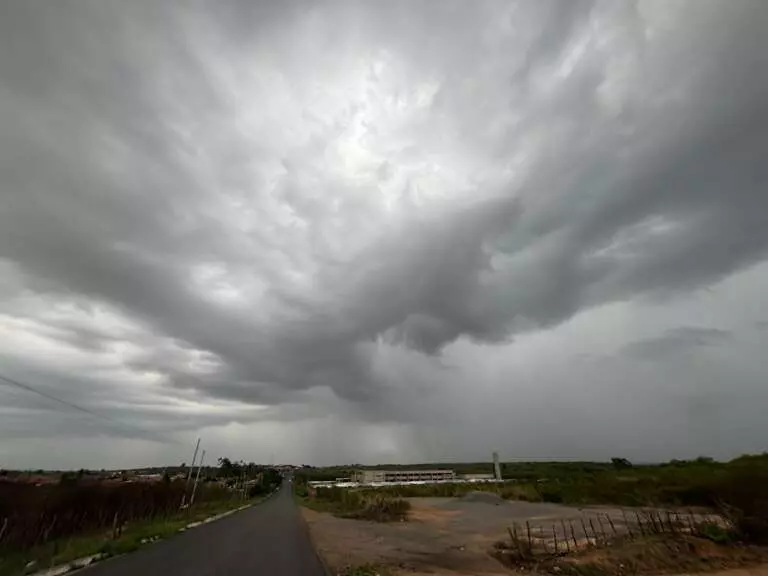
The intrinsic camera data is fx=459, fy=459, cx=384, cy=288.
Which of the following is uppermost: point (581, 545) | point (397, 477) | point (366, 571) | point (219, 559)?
point (397, 477)

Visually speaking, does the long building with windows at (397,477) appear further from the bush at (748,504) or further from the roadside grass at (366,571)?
the roadside grass at (366,571)

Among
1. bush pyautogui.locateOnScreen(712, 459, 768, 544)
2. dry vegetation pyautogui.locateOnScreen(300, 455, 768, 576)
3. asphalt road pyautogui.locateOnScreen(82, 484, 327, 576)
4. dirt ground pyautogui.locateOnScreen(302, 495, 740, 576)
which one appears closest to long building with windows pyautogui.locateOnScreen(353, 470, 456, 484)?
dirt ground pyautogui.locateOnScreen(302, 495, 740, 576)

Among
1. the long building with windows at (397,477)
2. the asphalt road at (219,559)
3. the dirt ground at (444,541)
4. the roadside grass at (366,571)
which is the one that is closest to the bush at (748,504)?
the dirt ground at (444,541)

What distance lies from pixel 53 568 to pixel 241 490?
109824 mm

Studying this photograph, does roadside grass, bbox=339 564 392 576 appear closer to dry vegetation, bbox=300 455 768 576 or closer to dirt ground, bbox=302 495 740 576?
dry vegetation, bbox=300 455 768 576

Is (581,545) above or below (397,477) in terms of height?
below

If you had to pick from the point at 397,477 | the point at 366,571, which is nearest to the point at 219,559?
the point at 366,571

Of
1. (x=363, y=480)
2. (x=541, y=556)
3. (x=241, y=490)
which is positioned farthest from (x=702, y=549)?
(x=363, y=480)

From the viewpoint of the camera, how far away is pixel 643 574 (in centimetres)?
1745

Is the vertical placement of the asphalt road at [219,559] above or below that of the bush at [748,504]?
below

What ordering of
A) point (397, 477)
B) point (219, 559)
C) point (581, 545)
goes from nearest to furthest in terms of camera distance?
point (219, 559)
point (581, 545)
point (397, 477)

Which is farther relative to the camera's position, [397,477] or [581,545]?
[397,477]

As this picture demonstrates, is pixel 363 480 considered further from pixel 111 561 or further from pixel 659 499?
pixel 111 561

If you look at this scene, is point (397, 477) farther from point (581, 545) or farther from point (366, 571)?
point (366, 571)
